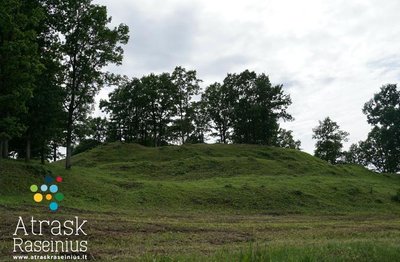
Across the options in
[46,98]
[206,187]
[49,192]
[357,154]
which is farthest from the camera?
[357,154]

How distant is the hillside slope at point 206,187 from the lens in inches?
1148

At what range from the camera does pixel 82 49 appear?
37500 mm

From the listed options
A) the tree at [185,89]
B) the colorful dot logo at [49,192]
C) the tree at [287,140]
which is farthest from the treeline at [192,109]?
the colorful dot logo at [49,192]

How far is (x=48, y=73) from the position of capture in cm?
3544

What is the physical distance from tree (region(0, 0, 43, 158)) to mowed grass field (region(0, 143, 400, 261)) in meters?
4.21

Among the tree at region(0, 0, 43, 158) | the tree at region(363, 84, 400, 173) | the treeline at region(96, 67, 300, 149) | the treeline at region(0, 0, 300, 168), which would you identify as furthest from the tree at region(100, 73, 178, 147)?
the tree at region(0, 0, 43, 158)

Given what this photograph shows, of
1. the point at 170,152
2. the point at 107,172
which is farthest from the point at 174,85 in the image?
the point at 107,172

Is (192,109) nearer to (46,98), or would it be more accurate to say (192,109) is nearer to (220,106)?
(220,106)

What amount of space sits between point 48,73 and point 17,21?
24.4ft

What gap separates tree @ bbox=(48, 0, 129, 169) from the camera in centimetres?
3622

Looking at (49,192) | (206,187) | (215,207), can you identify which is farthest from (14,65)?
(206,187)

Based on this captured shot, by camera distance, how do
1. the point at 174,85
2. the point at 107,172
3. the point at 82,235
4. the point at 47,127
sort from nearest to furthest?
the point at 82,235
the point at 47,127
the point at 107,172
the point at 174,85

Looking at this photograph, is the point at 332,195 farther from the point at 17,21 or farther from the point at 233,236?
the point at 17,21

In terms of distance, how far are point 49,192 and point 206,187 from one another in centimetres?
1413
